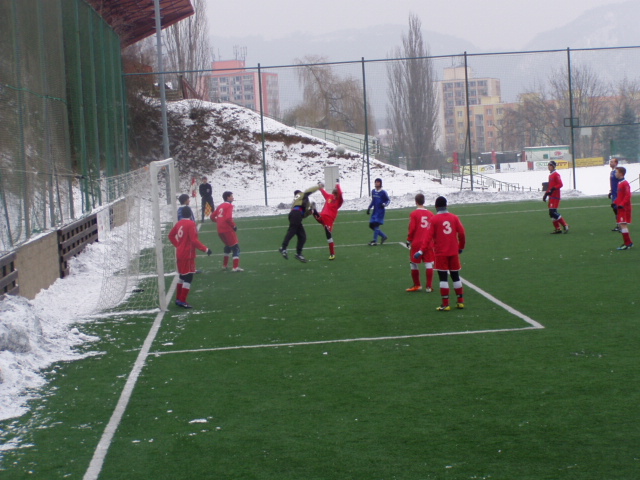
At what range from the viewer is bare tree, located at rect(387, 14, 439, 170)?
125 feet

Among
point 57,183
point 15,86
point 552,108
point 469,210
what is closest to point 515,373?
point 15,86

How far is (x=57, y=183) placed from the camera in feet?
51.9

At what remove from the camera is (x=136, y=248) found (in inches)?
607

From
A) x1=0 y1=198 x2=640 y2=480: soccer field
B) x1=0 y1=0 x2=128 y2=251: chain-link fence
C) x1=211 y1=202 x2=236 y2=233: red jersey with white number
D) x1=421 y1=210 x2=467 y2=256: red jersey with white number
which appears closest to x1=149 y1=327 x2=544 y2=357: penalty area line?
x1=0 y1=198 x2=640 y2=480: soccer field

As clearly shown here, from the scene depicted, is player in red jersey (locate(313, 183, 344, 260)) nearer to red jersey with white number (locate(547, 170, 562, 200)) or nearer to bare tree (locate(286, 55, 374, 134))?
red jersey with white number (locate(547, 170, 562, 200))

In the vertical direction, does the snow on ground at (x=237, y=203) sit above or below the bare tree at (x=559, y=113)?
below

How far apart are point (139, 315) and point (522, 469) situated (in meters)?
8.14

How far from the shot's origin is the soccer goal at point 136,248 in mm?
12750

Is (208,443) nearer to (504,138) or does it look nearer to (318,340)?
(318,340)

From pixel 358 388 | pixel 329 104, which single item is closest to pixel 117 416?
pixel 358 388

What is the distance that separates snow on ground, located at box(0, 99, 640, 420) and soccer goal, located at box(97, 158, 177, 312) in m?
0.43

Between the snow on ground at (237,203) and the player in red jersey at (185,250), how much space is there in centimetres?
155

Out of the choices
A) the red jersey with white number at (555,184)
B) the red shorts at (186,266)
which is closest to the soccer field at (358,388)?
the red shorts at (186,266)

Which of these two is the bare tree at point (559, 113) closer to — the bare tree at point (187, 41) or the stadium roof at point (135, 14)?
the stadium roof at point (135, 14)
